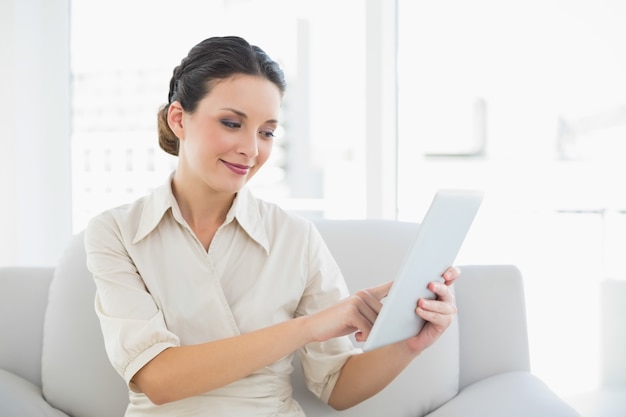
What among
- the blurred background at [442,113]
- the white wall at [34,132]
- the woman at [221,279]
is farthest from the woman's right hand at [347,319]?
the white wall at [34,132]

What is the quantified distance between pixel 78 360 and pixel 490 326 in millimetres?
921

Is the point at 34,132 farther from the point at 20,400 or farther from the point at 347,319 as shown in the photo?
the point at 347,319

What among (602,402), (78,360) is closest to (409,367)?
(78,360)

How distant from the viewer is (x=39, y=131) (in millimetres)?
2912

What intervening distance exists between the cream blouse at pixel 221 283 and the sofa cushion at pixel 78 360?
0.63ft

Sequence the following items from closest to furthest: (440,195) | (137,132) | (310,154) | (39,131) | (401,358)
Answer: (440,195) → (401,358) → (39,131) → (137,132) → (310,154)

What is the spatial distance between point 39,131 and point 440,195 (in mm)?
2223

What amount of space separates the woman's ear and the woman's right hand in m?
0.47

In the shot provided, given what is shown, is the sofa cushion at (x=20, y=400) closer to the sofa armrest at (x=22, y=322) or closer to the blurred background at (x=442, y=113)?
the sofa armrest at (x=22, y=322)

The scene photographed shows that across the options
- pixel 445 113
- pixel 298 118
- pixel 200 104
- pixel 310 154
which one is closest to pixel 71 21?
pixel 445 113

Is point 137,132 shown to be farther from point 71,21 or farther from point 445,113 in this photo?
point 445,113

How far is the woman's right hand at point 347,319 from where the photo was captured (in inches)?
49.9

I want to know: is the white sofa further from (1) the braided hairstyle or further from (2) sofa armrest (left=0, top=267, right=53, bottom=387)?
(1) the braided hairstyle

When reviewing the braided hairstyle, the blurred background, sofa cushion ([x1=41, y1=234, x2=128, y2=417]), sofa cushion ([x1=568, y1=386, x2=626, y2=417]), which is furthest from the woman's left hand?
sofa cushion ([x1=568, y1=386, x2=626, y2=417])
